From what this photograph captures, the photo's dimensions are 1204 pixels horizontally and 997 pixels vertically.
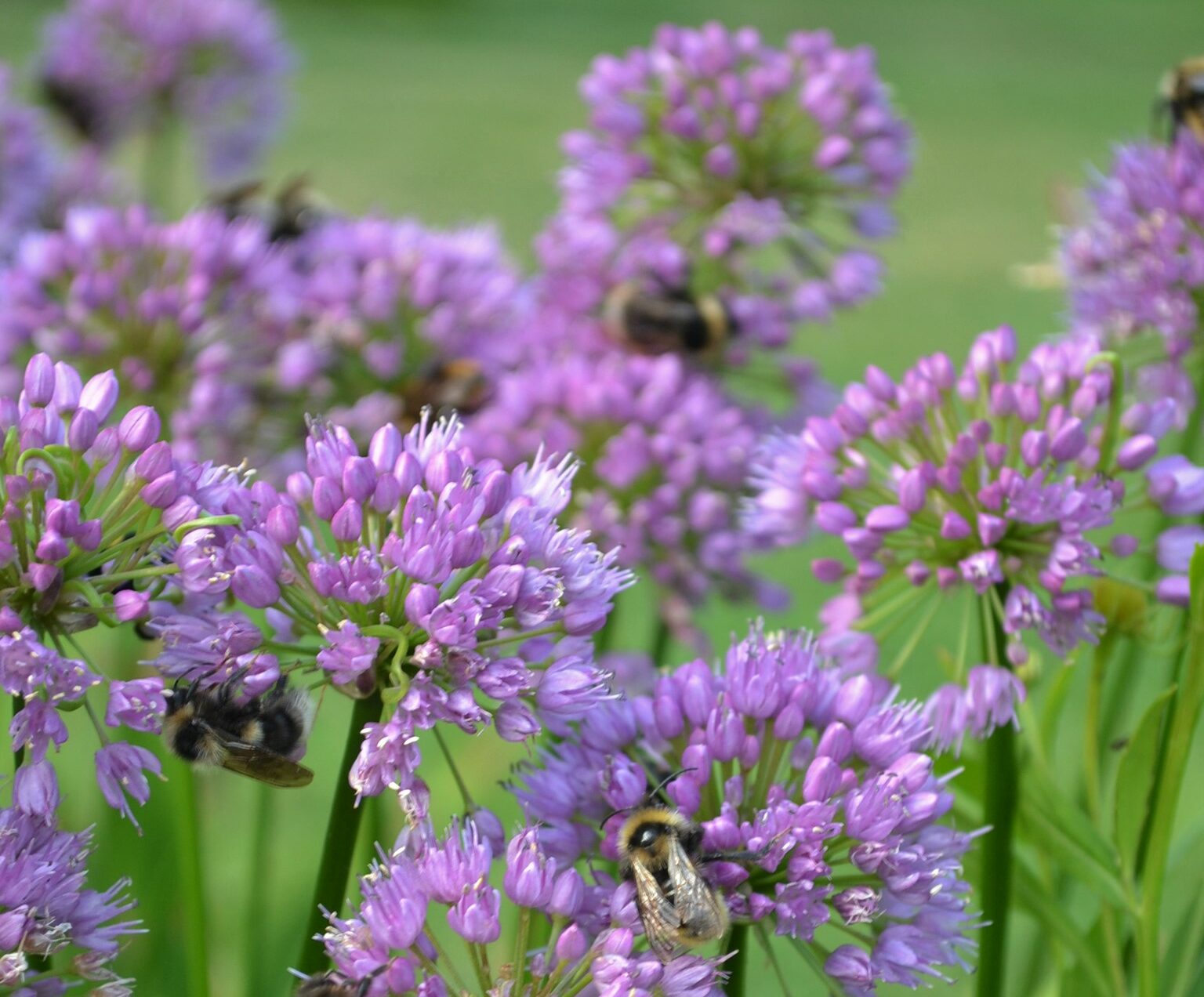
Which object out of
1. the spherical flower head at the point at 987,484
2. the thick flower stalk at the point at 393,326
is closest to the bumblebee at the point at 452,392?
the thick flower stalk at the point at 393,326

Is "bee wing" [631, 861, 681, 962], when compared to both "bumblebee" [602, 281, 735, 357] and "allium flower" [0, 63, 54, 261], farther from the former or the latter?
"allium flower" [0, 63, 54, 261]

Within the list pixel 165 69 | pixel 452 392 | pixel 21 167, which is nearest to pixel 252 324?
pixel 452 392

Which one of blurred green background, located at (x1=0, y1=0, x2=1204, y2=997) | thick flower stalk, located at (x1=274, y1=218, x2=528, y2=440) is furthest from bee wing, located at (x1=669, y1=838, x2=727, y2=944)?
thick flower stalk, located at (x1=274, y1=218, x2=528, y2=440)

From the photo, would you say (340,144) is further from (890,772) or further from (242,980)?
(890,772)

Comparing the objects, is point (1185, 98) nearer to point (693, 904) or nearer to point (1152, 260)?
point (1152, 260)

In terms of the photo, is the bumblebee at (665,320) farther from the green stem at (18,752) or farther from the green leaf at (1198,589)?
the green stem at (18,752)

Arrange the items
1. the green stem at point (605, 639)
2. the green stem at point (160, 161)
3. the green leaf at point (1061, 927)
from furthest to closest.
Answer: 1. the green stem at point (160, 161)
2. the green stem at point (605, 639)
3. the green leaf at point (1061, 927)
